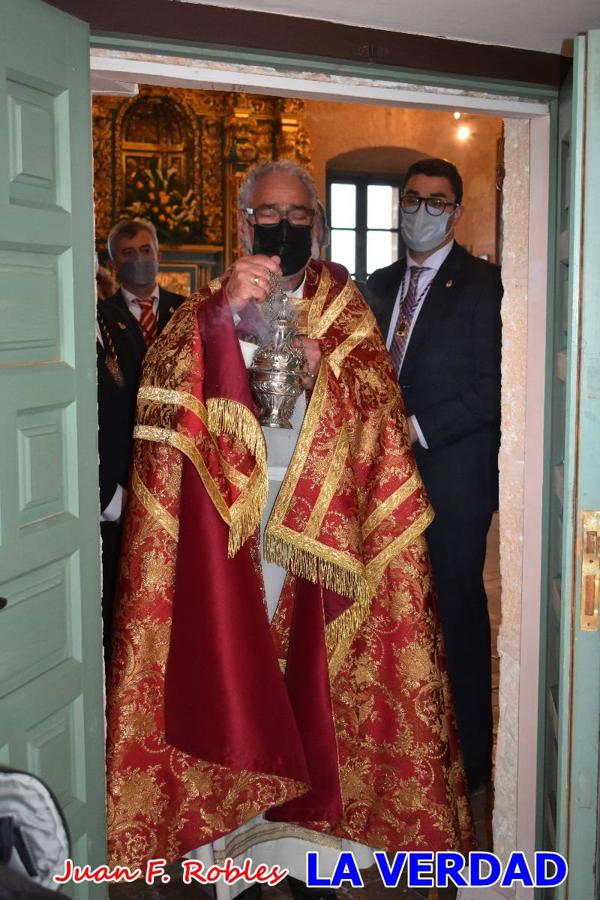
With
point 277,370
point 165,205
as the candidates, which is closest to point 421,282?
point 277,370

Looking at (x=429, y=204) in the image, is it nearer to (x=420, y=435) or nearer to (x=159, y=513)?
(x=420, y=435)

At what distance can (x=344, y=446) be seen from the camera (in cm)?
282

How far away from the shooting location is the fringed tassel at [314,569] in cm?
277

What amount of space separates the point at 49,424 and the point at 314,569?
838mm

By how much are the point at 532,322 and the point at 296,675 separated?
122 cm

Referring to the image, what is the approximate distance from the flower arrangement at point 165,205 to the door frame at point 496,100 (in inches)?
276

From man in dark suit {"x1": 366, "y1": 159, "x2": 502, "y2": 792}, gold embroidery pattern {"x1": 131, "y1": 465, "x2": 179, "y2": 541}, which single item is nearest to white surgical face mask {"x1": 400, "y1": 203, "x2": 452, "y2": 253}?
man in dark suit {"x1": 366, "y1": 159, "x2": 502, "y2": 792}

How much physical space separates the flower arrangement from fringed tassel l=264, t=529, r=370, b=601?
7.21 meters

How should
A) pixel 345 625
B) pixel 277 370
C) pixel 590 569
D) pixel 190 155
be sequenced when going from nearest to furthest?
pixel 590 569 → pixel 277 370 → pixel 345 625 → pixel 190 155

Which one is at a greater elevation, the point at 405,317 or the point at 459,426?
the point at 405,317

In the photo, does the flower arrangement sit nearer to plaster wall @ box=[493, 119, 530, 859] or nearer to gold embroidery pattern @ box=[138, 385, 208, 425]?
plaster wall @ box=[493, 119, 530, 859]

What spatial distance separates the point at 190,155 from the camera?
9906mm

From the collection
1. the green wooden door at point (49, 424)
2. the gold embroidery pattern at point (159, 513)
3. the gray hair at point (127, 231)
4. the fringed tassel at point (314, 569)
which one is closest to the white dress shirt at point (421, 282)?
the fringed tassel at point (314, 569)

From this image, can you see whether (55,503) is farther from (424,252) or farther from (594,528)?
(424,252)
